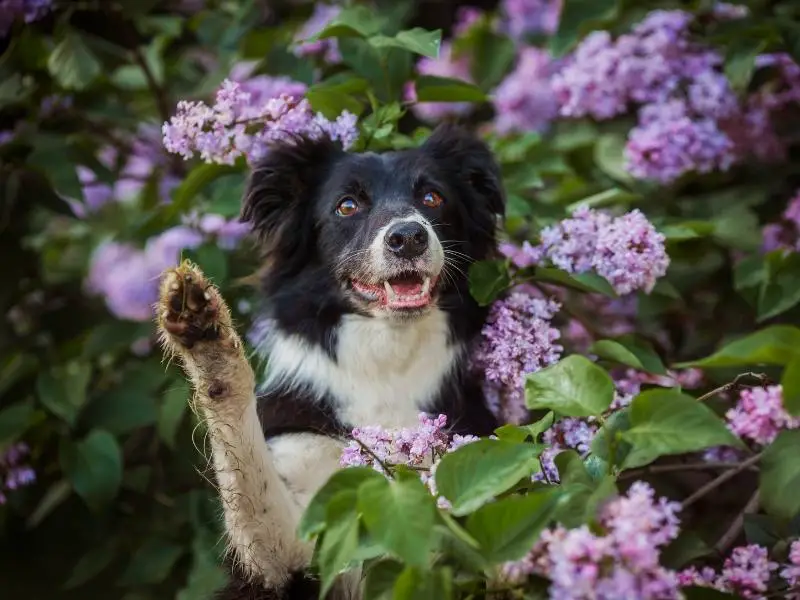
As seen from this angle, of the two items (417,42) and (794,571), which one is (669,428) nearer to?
A: (794,571)

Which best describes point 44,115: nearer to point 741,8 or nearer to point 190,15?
point 190,15

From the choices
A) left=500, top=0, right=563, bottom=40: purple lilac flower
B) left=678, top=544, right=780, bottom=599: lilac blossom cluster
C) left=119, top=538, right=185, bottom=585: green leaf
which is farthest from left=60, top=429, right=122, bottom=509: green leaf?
left=500, top=0, right=563, bottom=40: purple lilac flower

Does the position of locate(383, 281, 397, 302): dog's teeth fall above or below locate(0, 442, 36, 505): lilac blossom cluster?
above

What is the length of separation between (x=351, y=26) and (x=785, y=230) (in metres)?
1.79

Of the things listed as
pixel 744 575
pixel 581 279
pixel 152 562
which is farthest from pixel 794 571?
pixel 152 562

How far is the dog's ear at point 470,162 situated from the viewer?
9.62ft

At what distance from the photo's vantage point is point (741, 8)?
3617 mm

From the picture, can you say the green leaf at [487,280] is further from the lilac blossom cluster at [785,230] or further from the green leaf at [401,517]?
the lilac blossom cluster at [785,230]

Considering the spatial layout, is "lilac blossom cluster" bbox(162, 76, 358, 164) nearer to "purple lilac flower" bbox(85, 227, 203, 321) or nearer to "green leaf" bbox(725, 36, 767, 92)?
"purple lilac flower" bbox(85, 227, 203, 321)

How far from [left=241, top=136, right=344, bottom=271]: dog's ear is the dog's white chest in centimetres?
29

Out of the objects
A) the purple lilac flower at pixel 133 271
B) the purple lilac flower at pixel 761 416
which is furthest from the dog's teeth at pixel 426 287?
the purple lilac flower at pixel 133 271

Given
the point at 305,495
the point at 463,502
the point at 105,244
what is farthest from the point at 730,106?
the point at 105,244

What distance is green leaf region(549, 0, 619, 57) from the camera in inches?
135

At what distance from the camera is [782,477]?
191 cm
